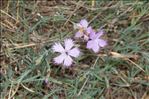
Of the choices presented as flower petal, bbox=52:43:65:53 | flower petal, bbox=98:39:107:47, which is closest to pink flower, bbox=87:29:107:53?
flower petal, bbox=98:39:107:47

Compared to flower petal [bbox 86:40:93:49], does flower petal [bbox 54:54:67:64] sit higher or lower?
lower

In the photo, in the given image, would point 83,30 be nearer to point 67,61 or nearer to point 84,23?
point 84,23

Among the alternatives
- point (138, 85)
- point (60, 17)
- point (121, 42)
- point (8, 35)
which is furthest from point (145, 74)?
point (8, 35)

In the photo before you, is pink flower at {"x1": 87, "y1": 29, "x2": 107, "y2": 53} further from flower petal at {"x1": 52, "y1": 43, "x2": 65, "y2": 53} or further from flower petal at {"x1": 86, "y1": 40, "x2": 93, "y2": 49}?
flower petal at {"x1": 52, "y1": 43, "x2": 65, "y2": 53}

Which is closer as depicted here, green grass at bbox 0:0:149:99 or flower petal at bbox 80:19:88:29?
green grass at bbox 0:0:149:99

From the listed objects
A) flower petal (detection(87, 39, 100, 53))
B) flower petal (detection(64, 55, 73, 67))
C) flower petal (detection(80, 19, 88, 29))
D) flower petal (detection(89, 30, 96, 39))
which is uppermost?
flower petal (detection(80, 19, 88, 29))

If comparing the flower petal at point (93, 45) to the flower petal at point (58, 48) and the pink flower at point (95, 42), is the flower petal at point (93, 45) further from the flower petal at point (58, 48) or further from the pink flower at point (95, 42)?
the flower petal at point (58, 48)

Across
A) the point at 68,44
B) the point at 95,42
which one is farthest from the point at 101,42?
the point at 68,44

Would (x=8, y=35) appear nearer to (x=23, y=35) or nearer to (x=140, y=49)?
(x=23, y=35)
